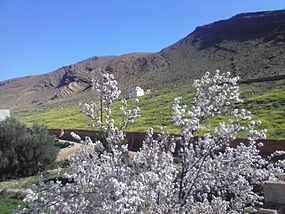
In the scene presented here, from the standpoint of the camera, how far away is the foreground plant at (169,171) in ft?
17.2

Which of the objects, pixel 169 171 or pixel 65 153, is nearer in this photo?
pixel 169 171

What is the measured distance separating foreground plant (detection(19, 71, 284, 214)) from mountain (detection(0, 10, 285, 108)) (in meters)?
41.9

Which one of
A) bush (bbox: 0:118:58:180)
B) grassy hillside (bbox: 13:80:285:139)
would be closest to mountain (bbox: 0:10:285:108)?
grassy hillside (bbox: 13:80:285:139)

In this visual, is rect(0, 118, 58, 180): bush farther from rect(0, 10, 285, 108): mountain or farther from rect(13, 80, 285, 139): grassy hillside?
rect(0, 10, 285, 108): mountain

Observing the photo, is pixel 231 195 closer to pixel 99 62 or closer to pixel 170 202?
pixel 170 202

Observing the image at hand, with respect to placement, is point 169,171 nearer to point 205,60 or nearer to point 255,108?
point 255,108

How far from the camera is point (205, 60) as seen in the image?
69.7 metres

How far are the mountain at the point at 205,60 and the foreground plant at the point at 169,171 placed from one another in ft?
137

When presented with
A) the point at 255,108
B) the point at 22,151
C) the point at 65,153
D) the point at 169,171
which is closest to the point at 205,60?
the point at 255,108

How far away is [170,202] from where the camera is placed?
547cm

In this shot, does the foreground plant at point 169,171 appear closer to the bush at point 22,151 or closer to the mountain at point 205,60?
the bush at point 22,151

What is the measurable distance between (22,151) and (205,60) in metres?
49.3

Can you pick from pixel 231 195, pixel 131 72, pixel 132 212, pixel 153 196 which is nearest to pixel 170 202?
pixel 153 196

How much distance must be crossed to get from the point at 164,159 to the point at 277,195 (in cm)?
166
